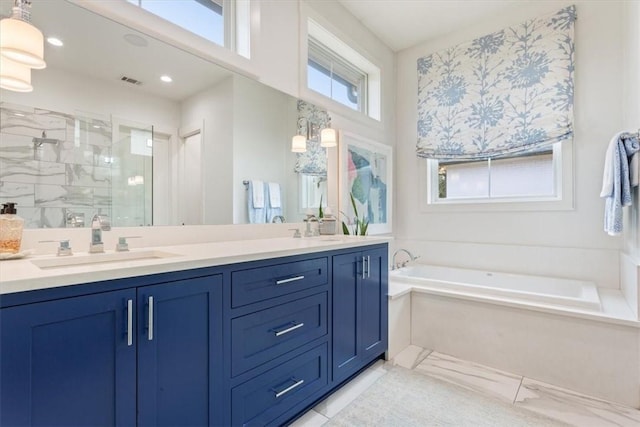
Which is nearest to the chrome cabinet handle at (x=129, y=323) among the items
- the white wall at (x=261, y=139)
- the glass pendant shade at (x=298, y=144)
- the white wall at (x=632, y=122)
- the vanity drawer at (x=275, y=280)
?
the vanity drawer at (x=275, y=280)

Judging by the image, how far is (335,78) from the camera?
9.55 feet

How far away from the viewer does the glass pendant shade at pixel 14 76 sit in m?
1.07

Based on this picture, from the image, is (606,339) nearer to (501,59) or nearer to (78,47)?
(501,59)

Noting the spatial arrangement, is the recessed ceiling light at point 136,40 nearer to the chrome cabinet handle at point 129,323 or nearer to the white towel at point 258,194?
the white towel at point 258,194

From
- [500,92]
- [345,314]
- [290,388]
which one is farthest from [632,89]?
[290,388]

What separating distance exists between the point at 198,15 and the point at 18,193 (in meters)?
1.39

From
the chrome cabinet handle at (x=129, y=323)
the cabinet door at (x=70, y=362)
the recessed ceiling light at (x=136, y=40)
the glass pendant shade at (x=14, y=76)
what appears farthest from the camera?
the recessed ceiling light at (x=136, y=40)

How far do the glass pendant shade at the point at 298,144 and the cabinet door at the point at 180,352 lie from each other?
4.56 ft

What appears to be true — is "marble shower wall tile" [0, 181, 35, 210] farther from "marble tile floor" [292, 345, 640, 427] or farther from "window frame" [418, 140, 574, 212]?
"window frame" [418, 140, 574, 212]

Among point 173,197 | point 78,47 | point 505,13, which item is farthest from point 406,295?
point 505,13

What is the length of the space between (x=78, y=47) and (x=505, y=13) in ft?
11.2

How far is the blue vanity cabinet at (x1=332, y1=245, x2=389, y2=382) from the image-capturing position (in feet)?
5.90

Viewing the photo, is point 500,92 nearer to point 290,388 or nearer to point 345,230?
point 345,230

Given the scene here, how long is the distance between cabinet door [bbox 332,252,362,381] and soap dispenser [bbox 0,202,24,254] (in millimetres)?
1351
